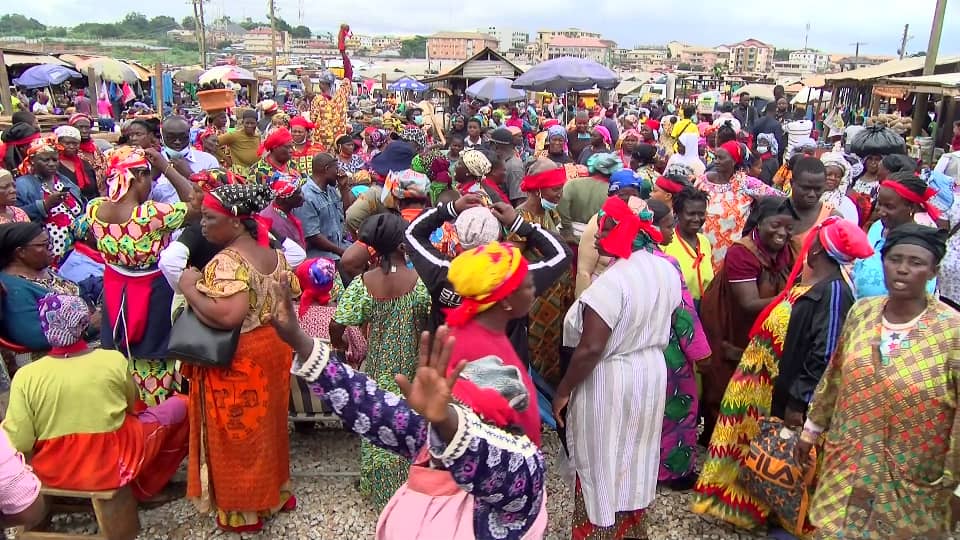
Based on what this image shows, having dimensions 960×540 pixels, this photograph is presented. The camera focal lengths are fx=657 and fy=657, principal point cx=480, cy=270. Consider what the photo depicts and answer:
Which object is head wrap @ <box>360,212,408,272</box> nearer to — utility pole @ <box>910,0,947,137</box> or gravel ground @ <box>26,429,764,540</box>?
gravel ground @ <box>26,429,764,540</box>

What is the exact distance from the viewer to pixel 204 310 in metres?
3.05

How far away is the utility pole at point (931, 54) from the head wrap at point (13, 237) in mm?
17234

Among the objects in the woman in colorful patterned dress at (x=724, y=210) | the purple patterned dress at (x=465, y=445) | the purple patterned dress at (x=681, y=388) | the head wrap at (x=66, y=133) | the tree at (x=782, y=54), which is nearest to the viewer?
the purple patterned dress at (x=465, y=445)

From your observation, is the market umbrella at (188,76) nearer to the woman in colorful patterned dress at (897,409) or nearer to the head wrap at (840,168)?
the head wrap at (840,168)

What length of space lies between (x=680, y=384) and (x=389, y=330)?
161 cm

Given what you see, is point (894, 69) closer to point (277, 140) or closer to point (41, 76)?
A: point (277, 140)

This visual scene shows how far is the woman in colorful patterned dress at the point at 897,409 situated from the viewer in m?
2.42

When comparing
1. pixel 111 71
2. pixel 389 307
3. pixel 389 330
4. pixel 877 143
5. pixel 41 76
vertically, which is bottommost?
pixel 389 330

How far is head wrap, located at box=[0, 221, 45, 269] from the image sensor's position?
142 inches

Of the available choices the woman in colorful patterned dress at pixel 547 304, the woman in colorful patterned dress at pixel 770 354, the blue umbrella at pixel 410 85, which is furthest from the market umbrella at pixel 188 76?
the woman in colorful patterned dress at pixel 770 354

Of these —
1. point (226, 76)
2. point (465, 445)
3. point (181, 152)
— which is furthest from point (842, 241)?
point (226, 76)

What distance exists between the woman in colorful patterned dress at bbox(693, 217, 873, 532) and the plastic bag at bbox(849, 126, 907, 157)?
14.5 ft

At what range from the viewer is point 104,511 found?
3.33 meters

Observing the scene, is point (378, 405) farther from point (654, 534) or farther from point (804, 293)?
point (654, 534)
